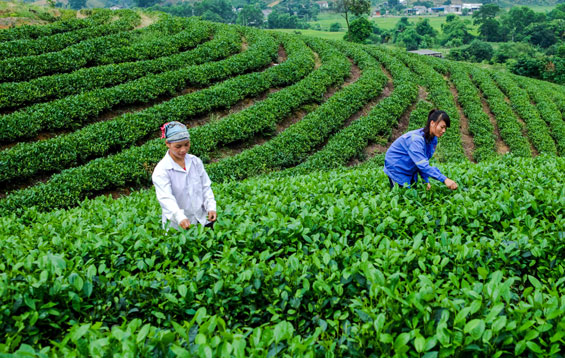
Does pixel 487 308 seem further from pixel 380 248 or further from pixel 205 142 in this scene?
pixel 205 142

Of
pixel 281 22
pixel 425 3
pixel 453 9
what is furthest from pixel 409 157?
pixel 425 3

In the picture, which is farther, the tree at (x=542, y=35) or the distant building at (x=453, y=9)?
the distant building at (x=453, y=9)

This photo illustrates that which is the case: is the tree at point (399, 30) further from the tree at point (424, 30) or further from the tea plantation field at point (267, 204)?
the tea plantation field at point (267, 204)

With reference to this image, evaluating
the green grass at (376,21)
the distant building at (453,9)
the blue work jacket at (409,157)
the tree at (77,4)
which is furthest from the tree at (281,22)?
the distant building at (453,9)

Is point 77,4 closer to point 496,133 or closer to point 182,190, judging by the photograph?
point 496,133

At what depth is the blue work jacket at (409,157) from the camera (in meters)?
5.68

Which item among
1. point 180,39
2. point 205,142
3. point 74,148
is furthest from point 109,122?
point 180,39

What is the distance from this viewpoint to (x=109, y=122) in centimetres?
1383

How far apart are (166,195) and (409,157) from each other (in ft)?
11.9

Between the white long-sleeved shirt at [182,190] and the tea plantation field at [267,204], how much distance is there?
1.09ft

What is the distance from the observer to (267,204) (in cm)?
538

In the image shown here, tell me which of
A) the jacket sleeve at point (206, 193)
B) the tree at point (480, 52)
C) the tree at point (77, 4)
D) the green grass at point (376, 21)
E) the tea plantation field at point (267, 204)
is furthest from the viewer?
the green grass at point (376, 21)

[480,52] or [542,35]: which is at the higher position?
[480,52]

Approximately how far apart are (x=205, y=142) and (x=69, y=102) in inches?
203
